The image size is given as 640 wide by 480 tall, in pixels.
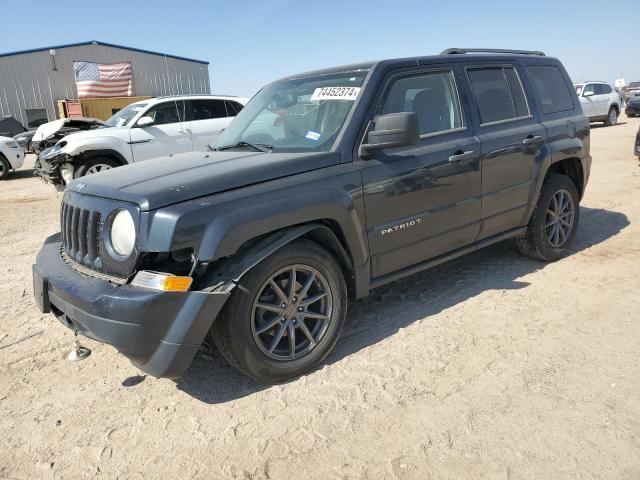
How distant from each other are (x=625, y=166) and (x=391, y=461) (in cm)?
1005

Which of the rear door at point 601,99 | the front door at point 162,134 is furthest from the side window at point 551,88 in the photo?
the rear door at point 601,99

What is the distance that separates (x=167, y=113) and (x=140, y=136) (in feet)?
2.57

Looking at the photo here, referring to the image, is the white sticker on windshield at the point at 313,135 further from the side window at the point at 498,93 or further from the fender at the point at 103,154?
the fender at the point at 103,154

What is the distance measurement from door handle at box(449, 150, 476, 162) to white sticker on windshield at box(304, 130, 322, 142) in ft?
3.47

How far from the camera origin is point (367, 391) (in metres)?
2.88

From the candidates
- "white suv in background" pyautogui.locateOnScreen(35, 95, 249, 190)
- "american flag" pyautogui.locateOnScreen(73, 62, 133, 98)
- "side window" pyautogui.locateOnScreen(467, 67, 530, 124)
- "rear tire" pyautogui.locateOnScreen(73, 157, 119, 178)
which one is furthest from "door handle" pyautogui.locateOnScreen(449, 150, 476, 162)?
"american flag" pyautogui.locateOnScreen(73, 62, 133, 98)

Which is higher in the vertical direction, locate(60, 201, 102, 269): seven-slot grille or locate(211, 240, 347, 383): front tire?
locate(60, 201, 102, 269): seven-slot grille

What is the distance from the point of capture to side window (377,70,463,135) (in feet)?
11.8

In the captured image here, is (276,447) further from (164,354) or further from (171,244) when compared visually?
(171,244)

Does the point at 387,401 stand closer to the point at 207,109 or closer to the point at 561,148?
the point at 561,148

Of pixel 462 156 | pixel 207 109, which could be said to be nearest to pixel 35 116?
pixel 207 109

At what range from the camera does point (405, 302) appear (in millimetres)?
4094

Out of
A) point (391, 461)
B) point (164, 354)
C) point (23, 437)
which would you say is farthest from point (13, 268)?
point (391, 461)

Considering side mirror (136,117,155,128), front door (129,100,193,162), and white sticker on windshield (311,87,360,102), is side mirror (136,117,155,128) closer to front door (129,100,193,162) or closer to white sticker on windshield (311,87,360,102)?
front door (129,100,193,162)
